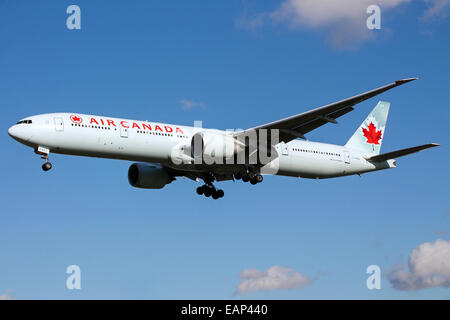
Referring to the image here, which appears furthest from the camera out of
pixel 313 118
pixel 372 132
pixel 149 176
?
pixel 372 132

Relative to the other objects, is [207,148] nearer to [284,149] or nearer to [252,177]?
[252,177]

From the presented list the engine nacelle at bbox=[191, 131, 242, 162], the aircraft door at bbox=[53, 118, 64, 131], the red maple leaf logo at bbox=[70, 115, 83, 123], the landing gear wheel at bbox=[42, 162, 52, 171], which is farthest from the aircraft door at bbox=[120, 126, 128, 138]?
the landing gear wheel at bbox=[42, 162, 52, 171]

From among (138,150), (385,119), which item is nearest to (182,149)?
(138,150)

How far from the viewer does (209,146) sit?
116ft

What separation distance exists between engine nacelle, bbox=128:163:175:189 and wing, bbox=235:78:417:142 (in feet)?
21.7

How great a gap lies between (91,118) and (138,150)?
309cm

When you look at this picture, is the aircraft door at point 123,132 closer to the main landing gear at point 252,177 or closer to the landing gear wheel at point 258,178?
the main landing gear at point 252,177

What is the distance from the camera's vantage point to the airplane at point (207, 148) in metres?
32.7

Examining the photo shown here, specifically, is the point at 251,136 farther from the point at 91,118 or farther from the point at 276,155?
the point at 91,118

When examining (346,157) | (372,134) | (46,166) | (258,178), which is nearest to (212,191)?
(258,178)

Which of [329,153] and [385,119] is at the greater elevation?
[385,119]

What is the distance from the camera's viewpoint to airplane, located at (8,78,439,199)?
3266cm

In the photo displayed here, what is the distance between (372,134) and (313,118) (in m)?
12.9
